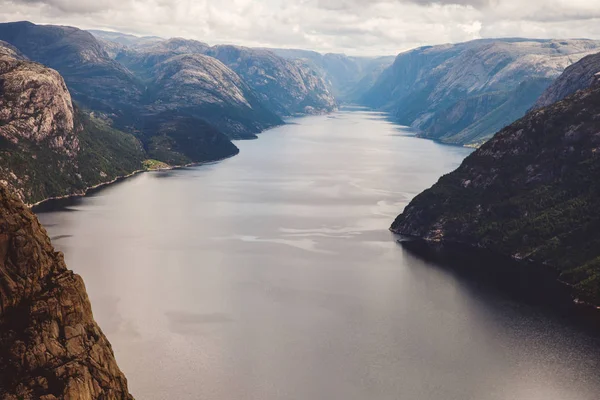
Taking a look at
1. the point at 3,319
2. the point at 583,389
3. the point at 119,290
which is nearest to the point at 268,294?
the point at 119,290

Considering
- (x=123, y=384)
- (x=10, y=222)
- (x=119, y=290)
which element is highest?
(x=10, y=222)

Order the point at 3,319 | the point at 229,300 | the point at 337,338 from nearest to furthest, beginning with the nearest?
the point at 3,319, the point at 337,338, the point at 229,300

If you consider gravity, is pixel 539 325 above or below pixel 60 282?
below

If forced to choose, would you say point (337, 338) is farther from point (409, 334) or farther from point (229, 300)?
point (229, 300)

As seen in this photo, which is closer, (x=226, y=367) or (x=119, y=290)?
(x=226, y=367)

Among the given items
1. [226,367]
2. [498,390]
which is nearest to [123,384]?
[226,367]

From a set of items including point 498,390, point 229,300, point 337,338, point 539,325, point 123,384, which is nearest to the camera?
point 123,384
